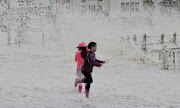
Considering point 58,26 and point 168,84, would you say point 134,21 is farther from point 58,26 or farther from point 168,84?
point 168,84

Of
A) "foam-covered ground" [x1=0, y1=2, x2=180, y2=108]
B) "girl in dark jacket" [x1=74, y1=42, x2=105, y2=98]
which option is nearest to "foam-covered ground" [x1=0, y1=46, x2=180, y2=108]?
"foam-covered ground" [x1=0, y1=2, x2=180, y2=108]

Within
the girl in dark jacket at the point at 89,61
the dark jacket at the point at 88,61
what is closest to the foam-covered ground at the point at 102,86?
the girl in dark jacket at the point at 89,61

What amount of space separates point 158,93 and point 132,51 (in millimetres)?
9311

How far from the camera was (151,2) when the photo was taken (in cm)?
3762

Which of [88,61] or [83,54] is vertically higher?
[83,54]

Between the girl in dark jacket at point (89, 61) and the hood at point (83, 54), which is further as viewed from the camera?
the hood at point (83, 54)

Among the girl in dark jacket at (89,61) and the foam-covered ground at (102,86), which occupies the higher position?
the girl in dark jacket at (89,61)

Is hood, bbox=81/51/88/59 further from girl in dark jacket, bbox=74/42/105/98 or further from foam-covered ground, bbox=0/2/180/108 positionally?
foam-covered ground, bbox=0/2/180/108

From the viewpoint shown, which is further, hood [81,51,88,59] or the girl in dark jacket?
hood [81,51,88,59]

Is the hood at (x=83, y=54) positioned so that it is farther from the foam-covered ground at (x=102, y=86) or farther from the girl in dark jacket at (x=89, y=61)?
the foam-covered ground at (x=102, y=86)

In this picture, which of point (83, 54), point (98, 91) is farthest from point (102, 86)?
point (83, 54)

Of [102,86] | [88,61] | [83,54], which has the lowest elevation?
[102,86]

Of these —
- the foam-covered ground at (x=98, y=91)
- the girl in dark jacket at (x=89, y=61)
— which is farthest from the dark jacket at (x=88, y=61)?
the foam-covered ground at (x=98, y=91)

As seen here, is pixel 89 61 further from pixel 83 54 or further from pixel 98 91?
pixel 98 91
